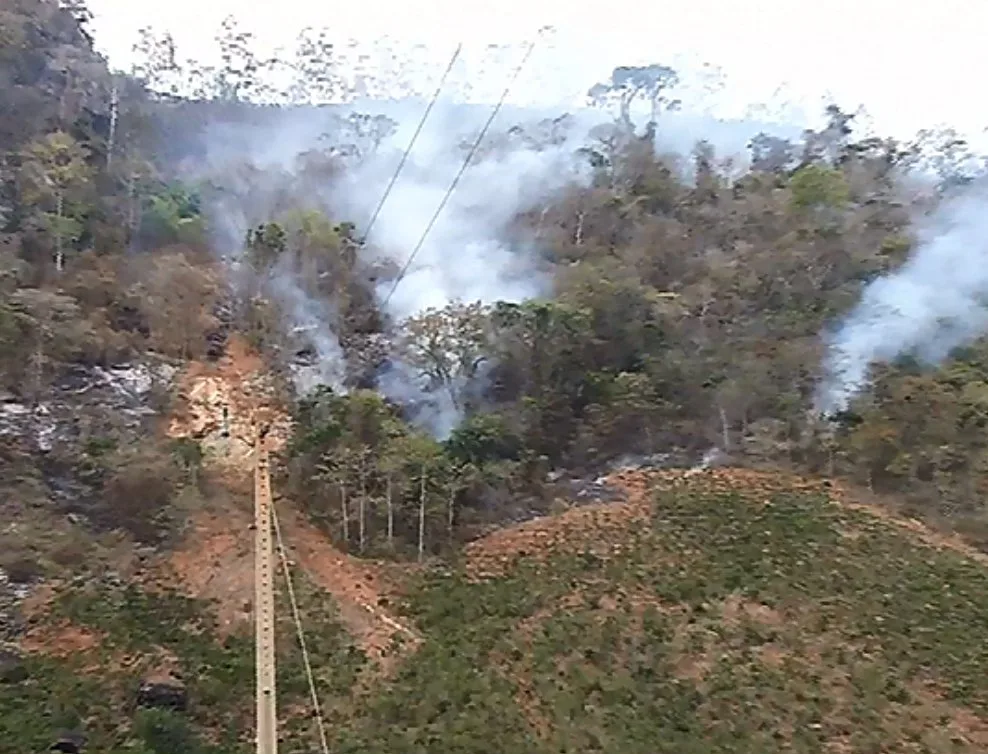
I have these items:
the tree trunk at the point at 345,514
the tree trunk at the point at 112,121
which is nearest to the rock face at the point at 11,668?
the tree trunk at the point at 345,514

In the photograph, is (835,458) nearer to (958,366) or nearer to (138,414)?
(958,366)

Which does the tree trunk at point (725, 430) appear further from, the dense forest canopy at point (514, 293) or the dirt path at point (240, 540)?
the dirt path at point (240, 540)

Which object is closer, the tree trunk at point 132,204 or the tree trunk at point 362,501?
the tree trunk at point 362,501

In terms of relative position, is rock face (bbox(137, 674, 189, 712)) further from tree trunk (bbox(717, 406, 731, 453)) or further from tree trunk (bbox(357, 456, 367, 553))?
tree trunk (bbox(717, 406, 731, 453))

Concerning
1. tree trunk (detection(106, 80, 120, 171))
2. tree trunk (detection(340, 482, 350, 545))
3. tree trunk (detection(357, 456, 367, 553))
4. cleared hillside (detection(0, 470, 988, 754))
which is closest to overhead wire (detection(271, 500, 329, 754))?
cleared hillside (detection(0, 470, 988, 754))

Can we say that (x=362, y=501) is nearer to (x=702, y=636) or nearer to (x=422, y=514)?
(x=422, y=514)

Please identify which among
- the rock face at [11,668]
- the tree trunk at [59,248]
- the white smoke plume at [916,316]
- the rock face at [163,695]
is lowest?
the rock face at [163,695]
